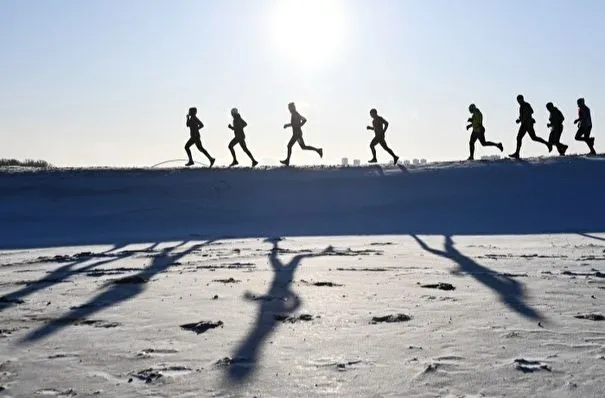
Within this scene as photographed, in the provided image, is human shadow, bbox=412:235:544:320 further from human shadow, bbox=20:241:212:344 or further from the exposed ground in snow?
human shadow, bbox=20:241:212:344

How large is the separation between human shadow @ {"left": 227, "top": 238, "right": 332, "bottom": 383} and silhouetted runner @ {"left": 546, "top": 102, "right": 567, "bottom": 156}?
12776 millimetres

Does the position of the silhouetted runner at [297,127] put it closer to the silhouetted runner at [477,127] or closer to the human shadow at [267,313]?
the silhouetted runner at [477,127]

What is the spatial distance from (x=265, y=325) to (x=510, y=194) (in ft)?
42.6

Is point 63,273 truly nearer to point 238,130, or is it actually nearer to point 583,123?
point 238,130

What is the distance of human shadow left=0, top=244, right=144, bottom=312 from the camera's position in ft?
22.8

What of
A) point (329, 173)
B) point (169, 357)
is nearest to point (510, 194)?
point (329, 173)

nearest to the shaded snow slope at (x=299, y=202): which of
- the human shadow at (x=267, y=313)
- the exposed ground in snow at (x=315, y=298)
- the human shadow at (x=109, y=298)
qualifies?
the exposed ground in snow at (x=315, y=298)

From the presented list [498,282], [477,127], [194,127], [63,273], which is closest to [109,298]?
[63,273]

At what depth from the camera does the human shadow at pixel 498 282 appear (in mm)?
5736

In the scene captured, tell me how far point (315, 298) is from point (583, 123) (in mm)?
15722

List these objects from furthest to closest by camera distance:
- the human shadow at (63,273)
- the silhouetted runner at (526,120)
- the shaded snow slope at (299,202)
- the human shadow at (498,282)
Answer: the silhouetted runner at (526,120) → the shaded snow slope at (299,202) → the human shadow at (63,273) → the human shadow at (498,282)

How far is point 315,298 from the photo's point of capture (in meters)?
6.55

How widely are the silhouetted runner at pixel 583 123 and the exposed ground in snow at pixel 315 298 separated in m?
3.01

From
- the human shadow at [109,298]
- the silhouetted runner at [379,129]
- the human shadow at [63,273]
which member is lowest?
the human shadow at [63,273]
